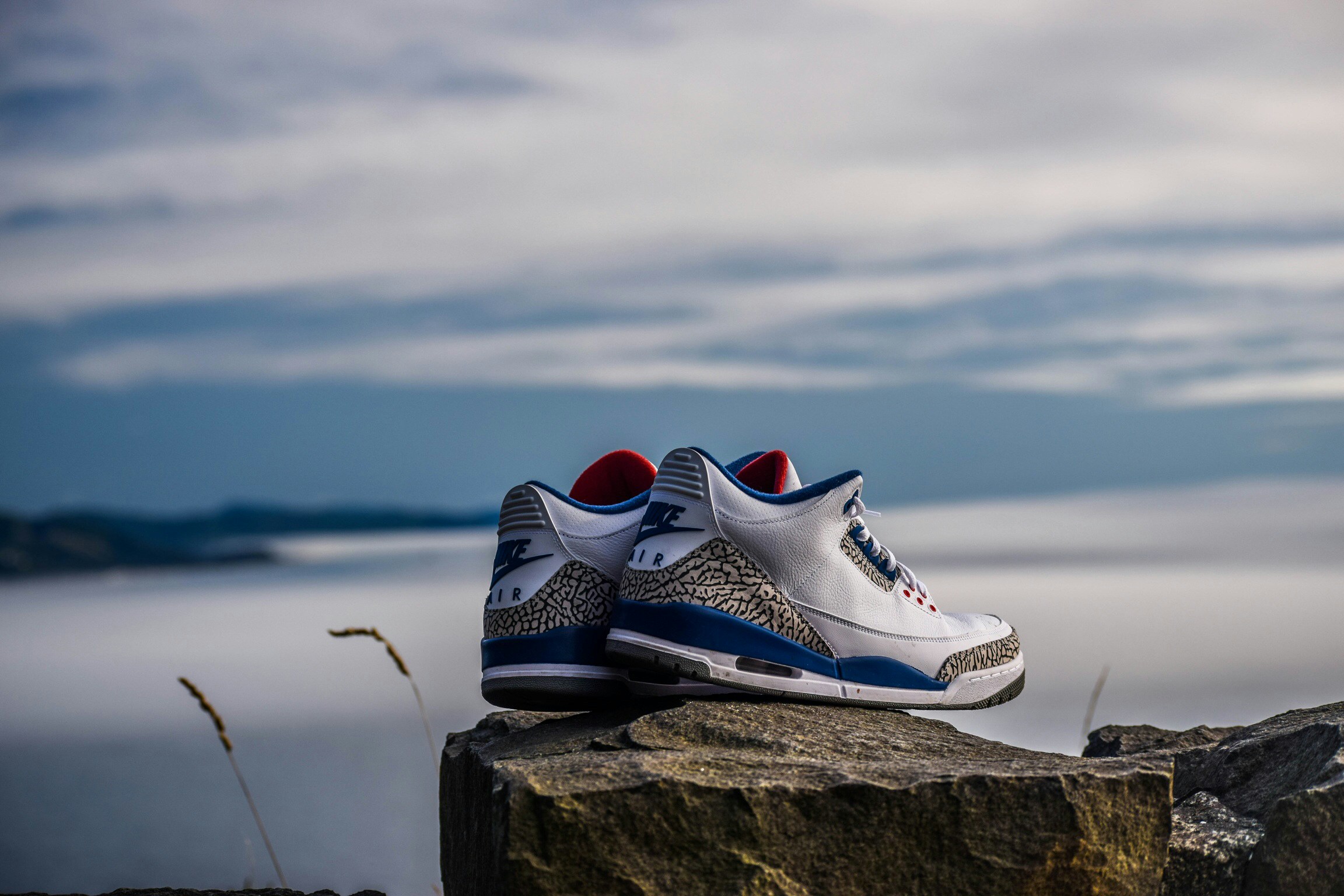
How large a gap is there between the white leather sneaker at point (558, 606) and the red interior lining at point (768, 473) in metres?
0.24

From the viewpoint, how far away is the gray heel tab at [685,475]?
225 centimetres

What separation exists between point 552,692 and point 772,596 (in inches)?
20.3

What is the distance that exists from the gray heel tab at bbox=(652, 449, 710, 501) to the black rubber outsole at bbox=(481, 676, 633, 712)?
0.45 metres

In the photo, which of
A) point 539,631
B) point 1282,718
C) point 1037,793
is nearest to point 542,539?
point 539,631

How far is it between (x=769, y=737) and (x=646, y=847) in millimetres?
425

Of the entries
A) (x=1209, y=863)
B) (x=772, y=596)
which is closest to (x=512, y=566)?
(x=772, y=596)

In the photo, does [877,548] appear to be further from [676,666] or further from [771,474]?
[676,666]

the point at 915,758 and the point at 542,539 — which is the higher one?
the point at 542,539

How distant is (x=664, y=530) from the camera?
7.45 ft

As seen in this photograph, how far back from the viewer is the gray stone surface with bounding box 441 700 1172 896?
5.83ft

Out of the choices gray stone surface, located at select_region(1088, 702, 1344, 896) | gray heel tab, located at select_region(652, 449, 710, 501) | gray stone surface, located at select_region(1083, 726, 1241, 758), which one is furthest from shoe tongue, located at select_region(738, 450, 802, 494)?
gray stone surface, located at select_region(1083, 726, 1241, 758)

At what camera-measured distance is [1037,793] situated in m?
1.84

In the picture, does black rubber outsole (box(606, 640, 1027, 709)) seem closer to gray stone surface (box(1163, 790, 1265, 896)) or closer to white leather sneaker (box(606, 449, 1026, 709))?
white leather sneaker (box(606, 449, 1026, 709))

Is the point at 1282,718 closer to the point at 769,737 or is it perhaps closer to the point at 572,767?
the point at 769,737
